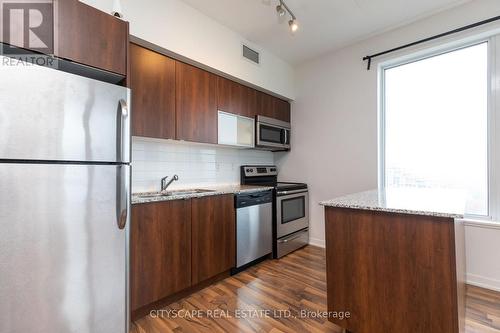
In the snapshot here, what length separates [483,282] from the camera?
Result: 225 centimetres

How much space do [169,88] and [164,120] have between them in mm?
315

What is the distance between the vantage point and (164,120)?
2.17 m

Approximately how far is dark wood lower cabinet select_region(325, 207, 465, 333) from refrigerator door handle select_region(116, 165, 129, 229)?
4.26 feet

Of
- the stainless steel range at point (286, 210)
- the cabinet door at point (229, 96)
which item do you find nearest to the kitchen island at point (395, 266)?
the stainless steel range at point (286, 210)

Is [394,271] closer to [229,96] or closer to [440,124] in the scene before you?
[440,124]

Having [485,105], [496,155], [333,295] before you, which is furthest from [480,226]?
[333,295]

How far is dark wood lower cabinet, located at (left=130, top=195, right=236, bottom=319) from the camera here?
70.0 inches

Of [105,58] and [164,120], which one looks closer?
[105,58]

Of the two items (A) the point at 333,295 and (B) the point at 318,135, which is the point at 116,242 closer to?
(A) the point at 333,295

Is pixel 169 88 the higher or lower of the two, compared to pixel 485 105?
higher

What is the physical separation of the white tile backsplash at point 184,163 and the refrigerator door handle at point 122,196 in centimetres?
100

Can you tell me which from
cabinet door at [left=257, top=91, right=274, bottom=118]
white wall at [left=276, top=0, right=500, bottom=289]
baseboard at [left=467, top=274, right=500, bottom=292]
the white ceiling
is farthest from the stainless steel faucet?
baseboard at [left=467, top=274, right=500, bottom=292]

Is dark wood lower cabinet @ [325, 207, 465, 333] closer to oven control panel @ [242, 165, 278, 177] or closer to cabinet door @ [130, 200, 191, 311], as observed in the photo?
cabinet door @ [130, 200, 191, 311]

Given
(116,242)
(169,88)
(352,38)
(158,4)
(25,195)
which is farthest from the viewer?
(352,38)
